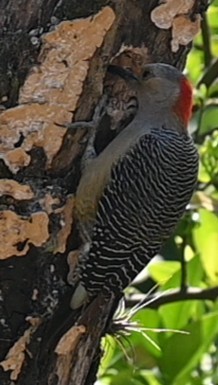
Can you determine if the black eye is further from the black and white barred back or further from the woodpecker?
the black and white barred back

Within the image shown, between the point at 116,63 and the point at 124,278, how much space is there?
0.48 meters

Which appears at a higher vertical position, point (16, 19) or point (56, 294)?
point (16, 19)

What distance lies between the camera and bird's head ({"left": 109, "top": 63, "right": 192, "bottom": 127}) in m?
2.64

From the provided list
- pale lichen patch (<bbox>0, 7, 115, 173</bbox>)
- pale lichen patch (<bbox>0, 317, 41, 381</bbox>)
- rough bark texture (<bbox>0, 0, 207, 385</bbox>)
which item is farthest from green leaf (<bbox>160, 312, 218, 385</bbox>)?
pale lichen patch (<bbox>0, 7, 115, 173</bbox>)

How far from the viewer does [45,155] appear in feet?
8.18

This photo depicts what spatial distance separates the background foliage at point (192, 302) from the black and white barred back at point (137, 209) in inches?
13.9

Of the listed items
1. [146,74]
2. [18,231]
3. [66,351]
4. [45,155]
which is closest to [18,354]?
[66,351]

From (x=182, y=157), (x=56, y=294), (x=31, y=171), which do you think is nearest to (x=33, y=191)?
(x=31, y=171)

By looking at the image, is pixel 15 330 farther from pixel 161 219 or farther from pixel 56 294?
pixel 161 219

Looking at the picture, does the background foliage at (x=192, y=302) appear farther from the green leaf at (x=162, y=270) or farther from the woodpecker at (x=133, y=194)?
the woodpecker at (x=133, y=194)

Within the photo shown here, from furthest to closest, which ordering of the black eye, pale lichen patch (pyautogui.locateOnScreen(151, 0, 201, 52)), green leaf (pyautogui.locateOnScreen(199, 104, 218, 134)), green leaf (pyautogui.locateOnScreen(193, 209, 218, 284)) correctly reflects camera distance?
green leaf (pyautogui.locateOnScreen(199, 104, 218, 134)), green leaf (pyautogui.locateOnScreen(193, 209, 218, 284)), the black eye, pale lichen patch (pyautogui.locateOnScreen(151, 0, 201, 52))

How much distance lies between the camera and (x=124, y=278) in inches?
102

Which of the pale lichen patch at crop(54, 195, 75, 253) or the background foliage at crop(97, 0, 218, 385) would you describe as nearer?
the pale lichen patch at crop(54, 195, 75, 253)

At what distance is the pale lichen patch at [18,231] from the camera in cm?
246
